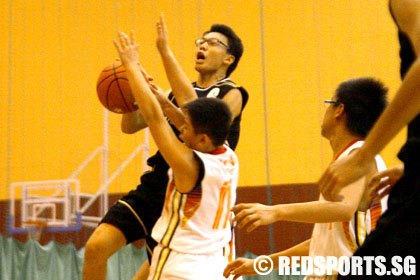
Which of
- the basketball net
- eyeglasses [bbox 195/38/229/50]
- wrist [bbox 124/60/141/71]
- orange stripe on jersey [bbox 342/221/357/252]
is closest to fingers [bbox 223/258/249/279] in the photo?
orange stripe on jersey [bbox 342/221/357/252]

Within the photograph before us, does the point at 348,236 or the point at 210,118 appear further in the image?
the point at 210,118

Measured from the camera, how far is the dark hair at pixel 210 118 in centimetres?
235

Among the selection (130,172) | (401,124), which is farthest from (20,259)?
(401,124)

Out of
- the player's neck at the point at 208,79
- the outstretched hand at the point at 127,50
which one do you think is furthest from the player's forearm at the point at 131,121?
the outstretched hand at the point at 127,50

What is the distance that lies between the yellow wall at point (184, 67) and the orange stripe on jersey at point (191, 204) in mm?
3794

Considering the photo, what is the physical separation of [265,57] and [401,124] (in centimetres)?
530

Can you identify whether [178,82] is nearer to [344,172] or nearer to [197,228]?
[197,228]

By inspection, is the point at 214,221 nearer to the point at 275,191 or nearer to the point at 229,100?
the point at 229,100

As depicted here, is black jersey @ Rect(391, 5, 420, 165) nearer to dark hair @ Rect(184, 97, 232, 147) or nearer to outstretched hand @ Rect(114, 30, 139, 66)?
dark hair @ Rect(184, 97, 232, 147)

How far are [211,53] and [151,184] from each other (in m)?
0.78

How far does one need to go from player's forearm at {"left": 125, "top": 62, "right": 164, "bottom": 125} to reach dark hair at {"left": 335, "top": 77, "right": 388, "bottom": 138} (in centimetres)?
77

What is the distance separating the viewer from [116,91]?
301 cm

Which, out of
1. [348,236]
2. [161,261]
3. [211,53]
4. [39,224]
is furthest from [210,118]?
[39,224]

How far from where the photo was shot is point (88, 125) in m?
6.82
